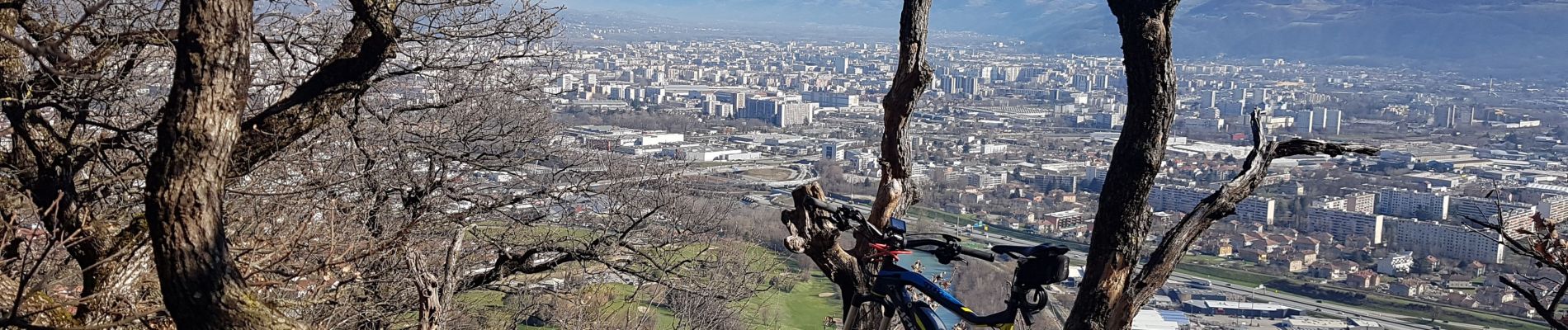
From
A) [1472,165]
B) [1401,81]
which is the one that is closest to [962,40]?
[1401,81]

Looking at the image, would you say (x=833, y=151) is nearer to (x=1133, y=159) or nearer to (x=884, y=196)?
(x=884, y=196)

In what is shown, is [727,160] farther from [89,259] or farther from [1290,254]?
[89,259]

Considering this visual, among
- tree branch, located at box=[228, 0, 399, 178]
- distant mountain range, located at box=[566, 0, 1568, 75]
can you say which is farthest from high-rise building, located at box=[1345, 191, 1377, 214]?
distant mountain range, located at box=[566, 0, 1568, 75]

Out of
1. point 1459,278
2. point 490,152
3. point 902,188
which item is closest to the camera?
point 902,188

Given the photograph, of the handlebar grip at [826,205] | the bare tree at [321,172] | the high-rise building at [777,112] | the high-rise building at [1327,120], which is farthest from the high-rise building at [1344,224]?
the high-rise building at [777,112]

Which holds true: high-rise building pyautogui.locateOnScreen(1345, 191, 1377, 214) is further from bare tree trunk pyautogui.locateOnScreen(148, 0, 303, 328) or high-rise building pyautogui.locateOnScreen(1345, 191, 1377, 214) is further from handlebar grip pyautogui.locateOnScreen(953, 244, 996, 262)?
bare tree trunk pyautogui.locateOnScreen(148, 0, 303, 328)

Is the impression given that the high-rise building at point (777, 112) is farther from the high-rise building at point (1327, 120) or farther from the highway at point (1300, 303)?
the highway at point (1300, 303)

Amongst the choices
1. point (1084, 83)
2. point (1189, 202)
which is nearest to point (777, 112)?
point (1189, 202)
